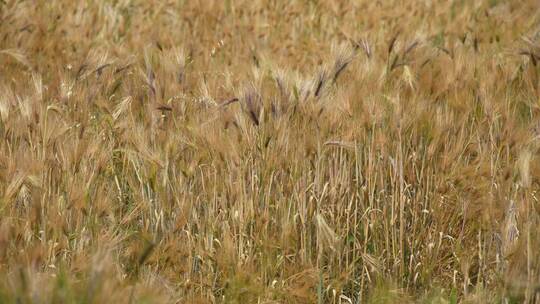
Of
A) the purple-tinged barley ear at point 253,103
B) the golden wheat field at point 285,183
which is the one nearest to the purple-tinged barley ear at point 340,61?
the golden wheat field at point 285,183

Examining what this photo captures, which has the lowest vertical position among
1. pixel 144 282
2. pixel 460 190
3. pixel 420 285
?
pixel 420 285

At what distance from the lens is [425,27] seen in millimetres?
4629

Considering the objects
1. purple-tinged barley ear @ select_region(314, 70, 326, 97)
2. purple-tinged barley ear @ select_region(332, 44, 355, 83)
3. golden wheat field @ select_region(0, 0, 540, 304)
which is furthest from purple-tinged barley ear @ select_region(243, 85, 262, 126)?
purple-tinged barley ear @ select_region(332, 44, 355, 83)

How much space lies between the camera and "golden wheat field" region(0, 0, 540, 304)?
238cm

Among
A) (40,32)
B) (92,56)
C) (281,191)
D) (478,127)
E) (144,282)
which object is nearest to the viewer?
(144,282)

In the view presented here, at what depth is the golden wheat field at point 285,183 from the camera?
238cm

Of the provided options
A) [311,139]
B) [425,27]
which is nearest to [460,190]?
[311,139]

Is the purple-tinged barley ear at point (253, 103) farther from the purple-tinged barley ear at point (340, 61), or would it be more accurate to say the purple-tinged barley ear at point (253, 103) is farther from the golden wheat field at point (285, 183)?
the purple-tinged barley ear at point (340, 61)

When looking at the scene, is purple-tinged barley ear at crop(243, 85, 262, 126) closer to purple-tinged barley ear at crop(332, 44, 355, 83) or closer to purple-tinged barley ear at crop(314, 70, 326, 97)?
purple-tinged barley ear at crop(314, 70, 326, 97)

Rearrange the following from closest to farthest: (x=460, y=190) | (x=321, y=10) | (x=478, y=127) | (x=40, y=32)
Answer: (x=460, y=190) < (x=478, y=127) < (x=40, y=32) < (x=321, y=10)

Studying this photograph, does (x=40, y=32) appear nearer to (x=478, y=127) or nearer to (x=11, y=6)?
(x=11, y=6)

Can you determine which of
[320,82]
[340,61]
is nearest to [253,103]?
[320,82]

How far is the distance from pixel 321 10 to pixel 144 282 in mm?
3515

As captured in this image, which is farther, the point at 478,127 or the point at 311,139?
the point at 478,127
